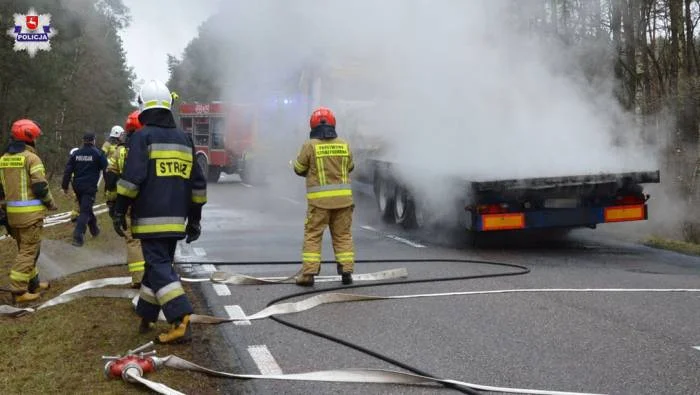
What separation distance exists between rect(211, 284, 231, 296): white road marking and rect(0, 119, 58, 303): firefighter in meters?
1.66

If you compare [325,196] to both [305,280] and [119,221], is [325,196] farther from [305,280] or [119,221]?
[119,221]

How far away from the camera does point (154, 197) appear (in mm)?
4973

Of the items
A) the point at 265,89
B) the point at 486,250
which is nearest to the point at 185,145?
the point at 486,250

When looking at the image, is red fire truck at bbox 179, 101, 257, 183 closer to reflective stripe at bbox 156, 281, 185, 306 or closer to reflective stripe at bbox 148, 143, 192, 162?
reflective stripe at bbox 148, 143, 192, 162

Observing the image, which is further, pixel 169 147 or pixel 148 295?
pixel 148 295

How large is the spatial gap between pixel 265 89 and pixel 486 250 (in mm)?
10285

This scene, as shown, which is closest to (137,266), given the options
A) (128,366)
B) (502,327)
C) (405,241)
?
(128,366)

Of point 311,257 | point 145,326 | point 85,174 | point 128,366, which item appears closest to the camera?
point 128,366

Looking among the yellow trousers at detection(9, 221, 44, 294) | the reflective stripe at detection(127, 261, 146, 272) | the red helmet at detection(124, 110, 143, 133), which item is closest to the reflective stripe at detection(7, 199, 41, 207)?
the yellow trousers at detection(9, 221, 44, 294)

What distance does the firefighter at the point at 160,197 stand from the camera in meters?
4.93

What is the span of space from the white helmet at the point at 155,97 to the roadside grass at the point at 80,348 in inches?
63.4

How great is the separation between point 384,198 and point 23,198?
6433mm

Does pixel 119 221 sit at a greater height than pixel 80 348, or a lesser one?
greater

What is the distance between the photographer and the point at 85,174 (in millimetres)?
10570
